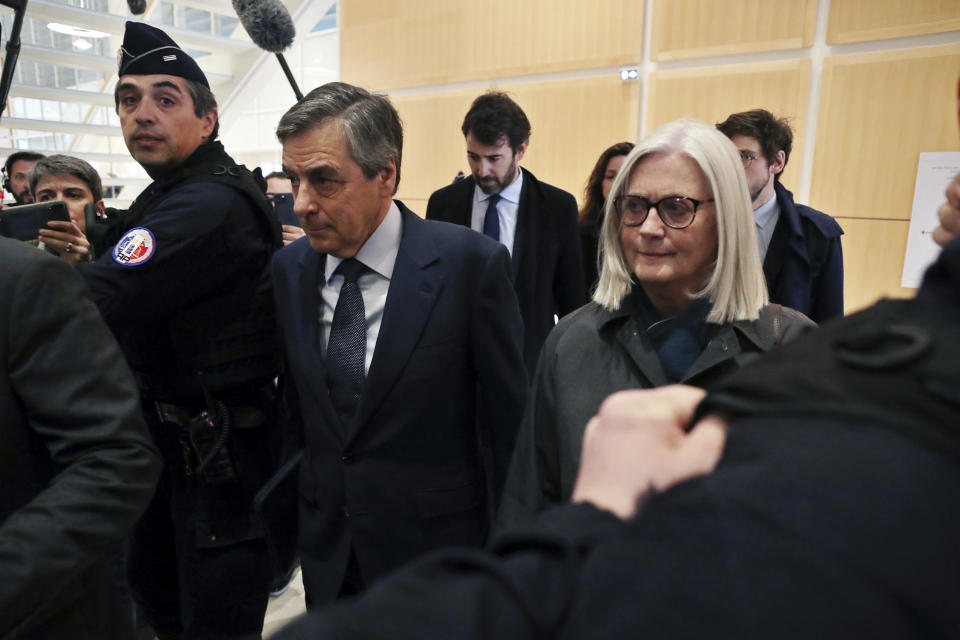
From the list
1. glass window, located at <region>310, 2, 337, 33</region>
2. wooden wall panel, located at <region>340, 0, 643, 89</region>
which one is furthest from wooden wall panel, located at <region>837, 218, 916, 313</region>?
glass window, located at <region>310, 2, 337, 33</region>


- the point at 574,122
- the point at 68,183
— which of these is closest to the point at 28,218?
the point at 68,183

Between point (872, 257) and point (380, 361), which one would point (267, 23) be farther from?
point (872, 257)

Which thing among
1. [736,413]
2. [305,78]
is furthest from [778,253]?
[305,78]

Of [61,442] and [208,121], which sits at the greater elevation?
[208,121]

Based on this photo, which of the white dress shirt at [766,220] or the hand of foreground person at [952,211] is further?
the white dress shirt at [766,220]

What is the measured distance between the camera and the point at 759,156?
2463 millimetres

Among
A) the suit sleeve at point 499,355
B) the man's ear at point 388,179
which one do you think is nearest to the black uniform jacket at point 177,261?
the man's ear at point 388,179

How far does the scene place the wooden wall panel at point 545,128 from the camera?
14.5 feet

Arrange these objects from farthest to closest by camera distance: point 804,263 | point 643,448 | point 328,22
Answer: point 328,22
point 804,263
point 643,448

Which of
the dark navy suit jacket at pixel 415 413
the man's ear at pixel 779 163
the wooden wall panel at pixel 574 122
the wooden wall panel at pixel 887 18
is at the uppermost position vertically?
the wooden wall panel at pixel 887 18

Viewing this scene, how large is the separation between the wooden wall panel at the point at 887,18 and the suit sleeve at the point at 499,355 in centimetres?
310

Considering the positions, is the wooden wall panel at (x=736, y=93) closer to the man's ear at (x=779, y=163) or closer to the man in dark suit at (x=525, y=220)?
the man's ear at (x=779, y=163)

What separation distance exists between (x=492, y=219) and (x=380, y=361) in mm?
1671

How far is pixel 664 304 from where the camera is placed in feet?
4.31
